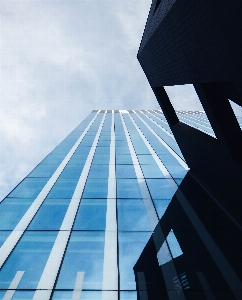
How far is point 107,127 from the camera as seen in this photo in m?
33.4

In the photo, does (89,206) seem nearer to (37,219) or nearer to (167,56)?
(37,219)

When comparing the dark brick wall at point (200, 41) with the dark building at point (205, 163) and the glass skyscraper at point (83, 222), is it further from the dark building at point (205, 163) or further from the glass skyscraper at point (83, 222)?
the glass skyscraper at point (83, 222)

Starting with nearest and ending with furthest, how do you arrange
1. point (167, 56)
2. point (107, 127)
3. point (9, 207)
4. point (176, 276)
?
point (176, 276), point (167, 56), point (9, 207), point (107, 127)

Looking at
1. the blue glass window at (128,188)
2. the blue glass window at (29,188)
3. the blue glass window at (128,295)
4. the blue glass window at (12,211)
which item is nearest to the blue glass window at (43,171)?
the blue glass window at (29,188)

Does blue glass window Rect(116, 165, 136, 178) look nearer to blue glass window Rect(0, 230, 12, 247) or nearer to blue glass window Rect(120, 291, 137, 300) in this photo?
blue glass window Rect(0, 230, 12, 247)

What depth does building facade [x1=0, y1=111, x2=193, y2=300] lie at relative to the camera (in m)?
8.21

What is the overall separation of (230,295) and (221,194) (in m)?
5.41

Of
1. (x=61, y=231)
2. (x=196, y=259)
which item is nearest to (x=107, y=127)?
(x=61, y=231)

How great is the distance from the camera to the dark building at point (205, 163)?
6.77 metres

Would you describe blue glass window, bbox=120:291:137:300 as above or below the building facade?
below

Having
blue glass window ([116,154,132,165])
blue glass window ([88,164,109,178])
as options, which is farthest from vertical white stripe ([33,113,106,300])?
blue glass window ([116,154,132,165])

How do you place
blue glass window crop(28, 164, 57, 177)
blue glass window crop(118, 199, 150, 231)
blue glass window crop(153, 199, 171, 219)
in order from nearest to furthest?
blue glass window crop(118, 199, 150, 231) < blue glass window crop(153, 199, 171, 219) < blue glass window crop(28, 164, 57, 177)

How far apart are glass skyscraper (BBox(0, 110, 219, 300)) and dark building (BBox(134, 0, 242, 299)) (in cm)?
61

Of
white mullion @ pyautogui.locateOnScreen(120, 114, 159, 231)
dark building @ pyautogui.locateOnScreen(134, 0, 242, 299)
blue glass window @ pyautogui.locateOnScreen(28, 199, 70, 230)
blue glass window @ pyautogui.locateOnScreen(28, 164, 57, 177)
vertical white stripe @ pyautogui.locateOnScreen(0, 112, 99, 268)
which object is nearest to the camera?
dark building @ pyautogui.locateOnScreen(134, 0, 242, 299)
